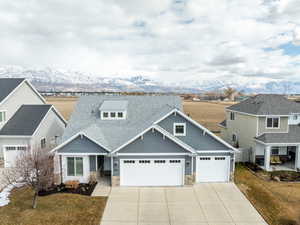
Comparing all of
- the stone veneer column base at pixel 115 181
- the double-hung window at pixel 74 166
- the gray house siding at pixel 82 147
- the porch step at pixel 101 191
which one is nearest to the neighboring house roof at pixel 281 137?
the stone veneer column base at pixel 115 181

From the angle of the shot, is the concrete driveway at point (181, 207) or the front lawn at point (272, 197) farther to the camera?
the front lawn at point (272, 197)

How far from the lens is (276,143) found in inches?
746

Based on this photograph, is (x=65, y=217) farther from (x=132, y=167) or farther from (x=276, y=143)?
(x=276, y=143)

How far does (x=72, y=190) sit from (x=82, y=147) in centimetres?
327

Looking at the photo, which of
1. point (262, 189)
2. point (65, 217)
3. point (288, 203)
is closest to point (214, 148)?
point (262, 189)

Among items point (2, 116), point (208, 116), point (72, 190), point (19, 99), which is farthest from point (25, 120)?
point (208, 116)

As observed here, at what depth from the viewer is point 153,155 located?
1561 centimetres

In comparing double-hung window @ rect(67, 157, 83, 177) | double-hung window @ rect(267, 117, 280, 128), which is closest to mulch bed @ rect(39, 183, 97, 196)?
double-hung window @ rect(67, 157, 83, 177)

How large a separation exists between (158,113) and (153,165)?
19.6ft

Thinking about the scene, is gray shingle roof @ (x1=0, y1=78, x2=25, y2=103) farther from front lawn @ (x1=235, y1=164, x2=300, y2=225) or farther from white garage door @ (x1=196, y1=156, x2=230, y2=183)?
front lawn @ (x1=235, y1=164, x2=300, y2=225)

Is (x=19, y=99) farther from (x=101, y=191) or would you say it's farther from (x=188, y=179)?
(x=188, y=179)

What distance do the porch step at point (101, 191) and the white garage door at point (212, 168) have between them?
7324 millimetres

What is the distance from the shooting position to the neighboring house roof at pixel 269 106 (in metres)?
20.3

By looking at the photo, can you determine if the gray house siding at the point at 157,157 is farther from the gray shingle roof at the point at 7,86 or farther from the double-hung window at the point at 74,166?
the gray shingle roof at the point at 7,86
